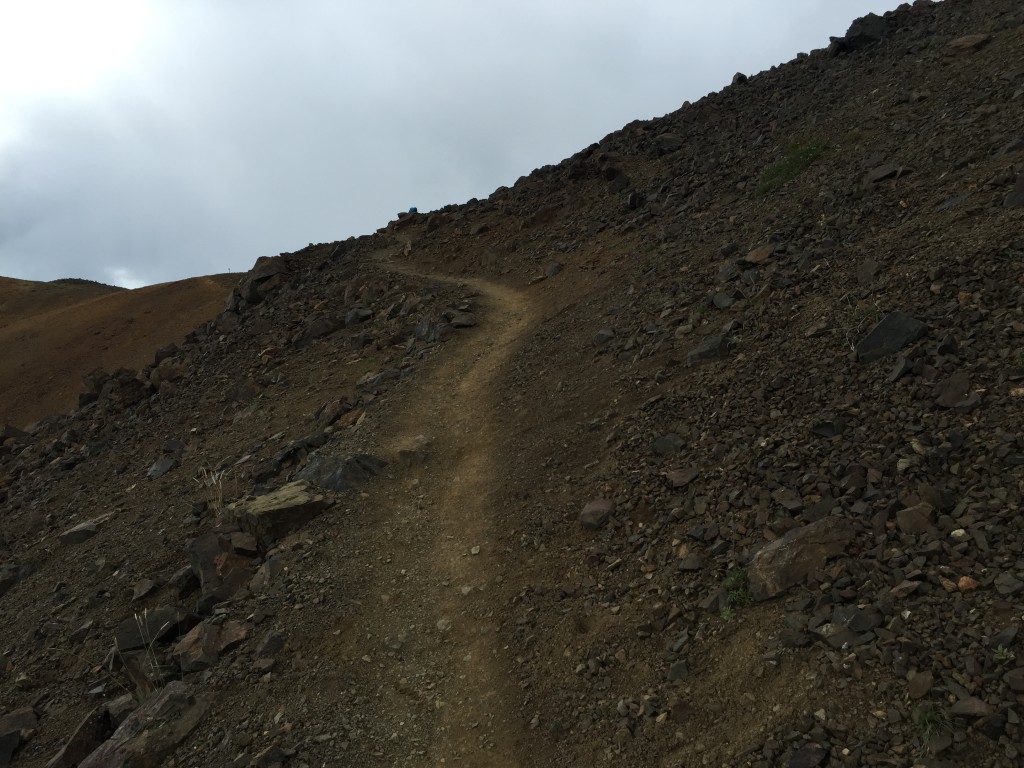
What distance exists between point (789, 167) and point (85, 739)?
14.7m

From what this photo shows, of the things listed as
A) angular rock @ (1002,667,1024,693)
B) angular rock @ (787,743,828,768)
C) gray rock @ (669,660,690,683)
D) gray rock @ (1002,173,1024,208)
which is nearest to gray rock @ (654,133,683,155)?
gray rock @ (1002,173,1024,208)

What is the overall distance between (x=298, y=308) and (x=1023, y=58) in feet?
52.9

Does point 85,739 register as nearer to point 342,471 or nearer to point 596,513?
point 342,471

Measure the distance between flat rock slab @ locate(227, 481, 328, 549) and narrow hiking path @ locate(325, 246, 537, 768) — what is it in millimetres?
877

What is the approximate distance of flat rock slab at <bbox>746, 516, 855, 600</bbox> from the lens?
587cm

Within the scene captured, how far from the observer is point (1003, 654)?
15.0 ft

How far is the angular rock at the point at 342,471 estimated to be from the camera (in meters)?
10.0

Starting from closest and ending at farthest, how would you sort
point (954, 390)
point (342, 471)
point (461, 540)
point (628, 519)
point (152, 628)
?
point (954, 390) < point (628, 519) < point (152, 628) < point (461, 540) < point (342, 471)

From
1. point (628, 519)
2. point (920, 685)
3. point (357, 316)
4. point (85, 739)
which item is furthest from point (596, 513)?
point (357, 316)

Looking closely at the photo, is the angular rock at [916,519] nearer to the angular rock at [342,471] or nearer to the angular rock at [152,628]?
the angular rock at [342,471]

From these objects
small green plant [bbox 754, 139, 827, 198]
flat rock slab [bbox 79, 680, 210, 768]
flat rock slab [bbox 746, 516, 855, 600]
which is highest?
small green plant [bbox 754, 139, 827, 198]

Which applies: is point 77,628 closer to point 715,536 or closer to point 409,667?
point 409,667

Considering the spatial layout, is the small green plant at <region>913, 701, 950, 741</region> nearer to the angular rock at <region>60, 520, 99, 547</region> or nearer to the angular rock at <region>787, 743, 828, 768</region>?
the angular rock at <region>787, 743, 828, 768</region>

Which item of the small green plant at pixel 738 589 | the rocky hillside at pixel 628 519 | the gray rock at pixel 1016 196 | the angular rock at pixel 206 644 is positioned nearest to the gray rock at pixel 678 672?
the rocky hillside at pixel 628 519
